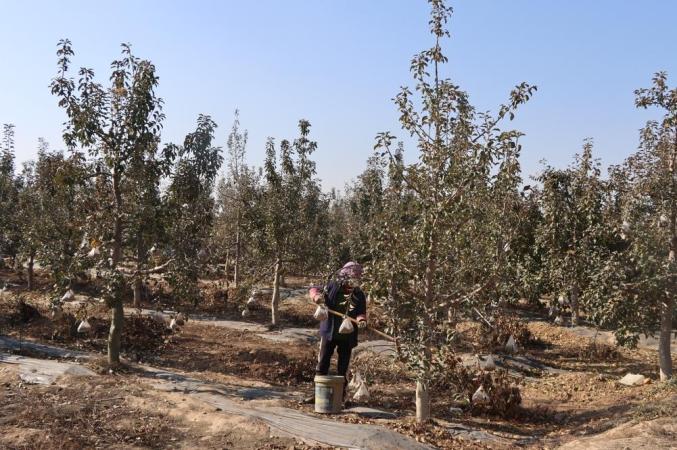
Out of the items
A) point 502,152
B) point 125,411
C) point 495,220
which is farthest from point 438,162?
point 125,411

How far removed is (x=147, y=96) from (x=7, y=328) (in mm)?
7306

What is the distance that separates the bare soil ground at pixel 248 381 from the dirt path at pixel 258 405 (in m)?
0.26

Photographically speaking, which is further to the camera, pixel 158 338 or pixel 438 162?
pixel 158 338

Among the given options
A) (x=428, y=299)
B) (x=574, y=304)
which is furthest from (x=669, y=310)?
(x=574, y=304)

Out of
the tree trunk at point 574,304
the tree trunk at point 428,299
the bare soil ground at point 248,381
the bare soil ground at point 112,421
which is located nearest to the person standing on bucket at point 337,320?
the bare soil ground at point 248,381

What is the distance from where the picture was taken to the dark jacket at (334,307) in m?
7.37

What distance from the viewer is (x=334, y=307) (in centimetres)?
764

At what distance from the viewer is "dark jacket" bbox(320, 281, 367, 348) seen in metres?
7.37

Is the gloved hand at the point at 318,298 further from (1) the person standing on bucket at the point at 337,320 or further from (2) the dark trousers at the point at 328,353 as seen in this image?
(2) the dark trousers at the point at 328,353

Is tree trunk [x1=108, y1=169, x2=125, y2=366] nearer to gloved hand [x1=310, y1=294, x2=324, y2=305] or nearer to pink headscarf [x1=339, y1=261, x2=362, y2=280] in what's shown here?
gloved hand [x1=310, y1=294, x2=324, y2=305]

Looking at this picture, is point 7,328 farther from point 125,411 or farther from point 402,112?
point 402,112

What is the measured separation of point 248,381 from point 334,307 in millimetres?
2846

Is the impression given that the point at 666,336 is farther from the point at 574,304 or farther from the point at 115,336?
the point at 115,336

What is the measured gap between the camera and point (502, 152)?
682 cm
